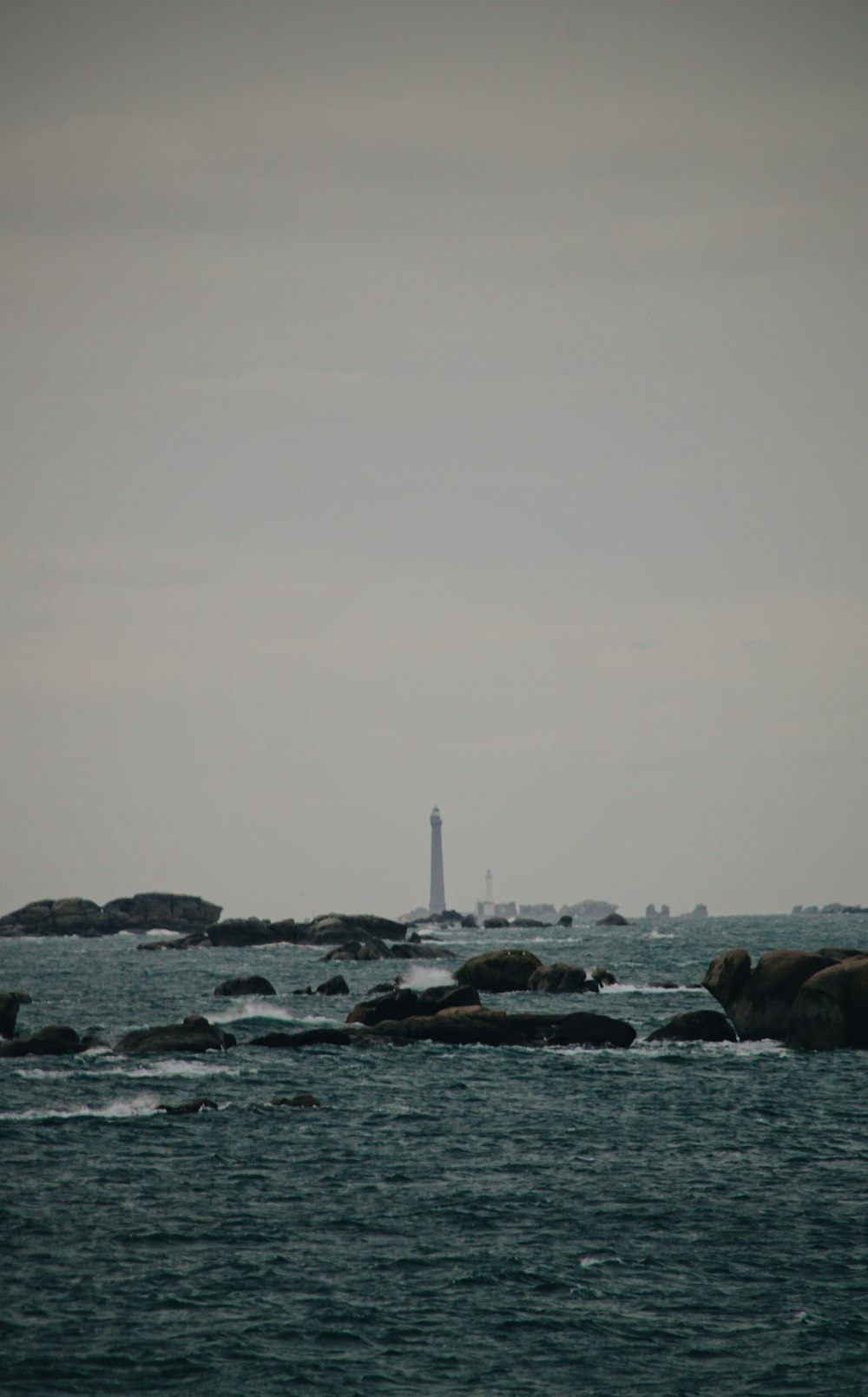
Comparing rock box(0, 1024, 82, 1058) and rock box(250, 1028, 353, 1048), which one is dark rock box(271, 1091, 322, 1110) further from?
rock box(250, 1028, 353, 1048)

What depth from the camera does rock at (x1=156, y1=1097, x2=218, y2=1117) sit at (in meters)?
33.5

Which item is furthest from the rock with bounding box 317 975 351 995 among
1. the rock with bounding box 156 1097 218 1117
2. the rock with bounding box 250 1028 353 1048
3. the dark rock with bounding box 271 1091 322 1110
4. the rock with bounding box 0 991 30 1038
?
the rock with bounding box 156 1097 218 1117

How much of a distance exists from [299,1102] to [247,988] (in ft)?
115

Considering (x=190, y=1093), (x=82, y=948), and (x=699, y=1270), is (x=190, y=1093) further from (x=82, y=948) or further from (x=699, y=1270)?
(x=82, y=948)

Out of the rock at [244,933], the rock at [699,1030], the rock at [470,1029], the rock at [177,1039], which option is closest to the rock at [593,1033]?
the rock at [470,1029]

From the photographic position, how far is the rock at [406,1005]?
5044 cm

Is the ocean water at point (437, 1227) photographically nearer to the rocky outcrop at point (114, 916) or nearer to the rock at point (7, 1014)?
the rock at point (7, 1014)

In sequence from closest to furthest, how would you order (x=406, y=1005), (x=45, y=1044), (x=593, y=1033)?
1. (x=45, y=1044)
2. (x=593, y=1033)
3. (x=406, y=1005)

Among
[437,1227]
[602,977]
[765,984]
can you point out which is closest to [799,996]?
[765,984]

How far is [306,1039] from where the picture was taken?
47688 millimetres

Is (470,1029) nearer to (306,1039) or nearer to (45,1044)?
(306,1039)

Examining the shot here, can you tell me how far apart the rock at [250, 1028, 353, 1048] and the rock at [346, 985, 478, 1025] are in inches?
93.4

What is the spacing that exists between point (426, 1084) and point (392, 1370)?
21764 millimetres

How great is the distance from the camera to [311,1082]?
3909 cm
